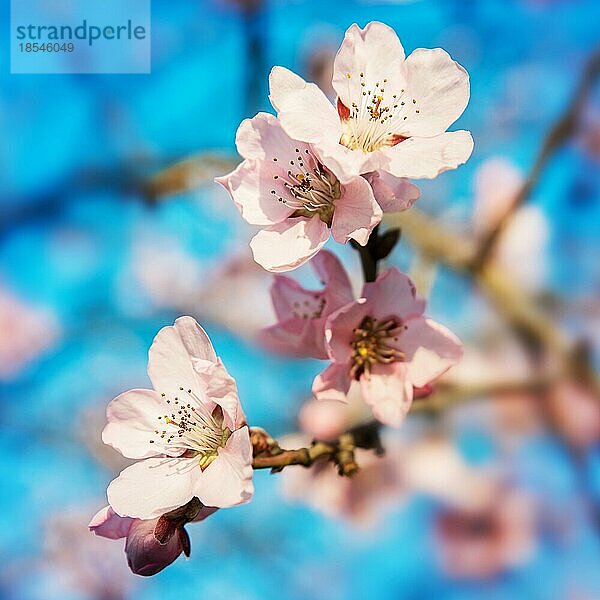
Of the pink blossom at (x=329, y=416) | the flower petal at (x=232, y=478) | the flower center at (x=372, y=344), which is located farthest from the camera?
the pink blossom at (x=329, y=416)

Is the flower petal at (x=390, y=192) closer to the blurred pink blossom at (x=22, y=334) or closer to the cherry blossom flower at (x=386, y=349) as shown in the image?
the cherry blossom flower at (x=386, y=349)

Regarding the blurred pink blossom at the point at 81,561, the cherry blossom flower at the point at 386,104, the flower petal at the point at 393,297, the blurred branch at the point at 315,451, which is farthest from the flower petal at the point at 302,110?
the blurred pink blossom at the point at 81,561

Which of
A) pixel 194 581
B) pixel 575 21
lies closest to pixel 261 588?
pixel 194 581

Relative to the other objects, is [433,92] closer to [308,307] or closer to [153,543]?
[308,307]

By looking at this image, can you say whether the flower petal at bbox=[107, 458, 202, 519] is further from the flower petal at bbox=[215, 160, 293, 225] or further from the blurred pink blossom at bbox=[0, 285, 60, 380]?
the blurred pink blossom at bbox=[0, 285, 60, 380]

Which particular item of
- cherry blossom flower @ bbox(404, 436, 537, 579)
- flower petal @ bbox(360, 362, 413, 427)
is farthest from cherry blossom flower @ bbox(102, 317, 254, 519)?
cherry blossom flower @ bbox(404, 436, 537, 579)

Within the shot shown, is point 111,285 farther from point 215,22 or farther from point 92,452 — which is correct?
point 215,22

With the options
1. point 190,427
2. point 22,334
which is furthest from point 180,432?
point 22,334
